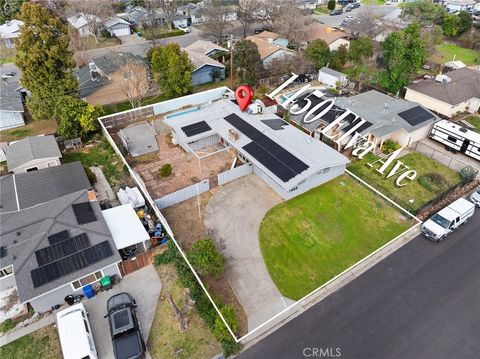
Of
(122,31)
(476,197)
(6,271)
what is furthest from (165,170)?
(122,31)

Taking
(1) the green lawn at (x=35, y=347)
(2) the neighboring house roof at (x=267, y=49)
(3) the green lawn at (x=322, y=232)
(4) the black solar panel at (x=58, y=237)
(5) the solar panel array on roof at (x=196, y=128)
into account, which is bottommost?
(1) the green lawn at (x=35, y=347)

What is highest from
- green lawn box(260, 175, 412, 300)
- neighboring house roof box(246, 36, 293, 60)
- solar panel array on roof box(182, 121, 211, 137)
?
neighboring house roof box(246, 36, 293, 60)

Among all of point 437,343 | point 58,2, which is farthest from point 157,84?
point 58,2

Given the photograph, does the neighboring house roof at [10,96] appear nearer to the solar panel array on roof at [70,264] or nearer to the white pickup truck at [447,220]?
the solar panel array on roof at [70,264]

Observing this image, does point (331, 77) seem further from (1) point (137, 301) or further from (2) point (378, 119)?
(1) point (137, 301)

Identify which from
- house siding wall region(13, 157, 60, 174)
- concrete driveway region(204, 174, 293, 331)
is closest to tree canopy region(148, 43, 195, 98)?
house siding wall region(13, 157, 60, 174)

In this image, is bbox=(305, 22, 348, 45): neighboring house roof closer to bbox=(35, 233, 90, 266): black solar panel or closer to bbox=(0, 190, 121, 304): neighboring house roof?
bbox=(0, 190, 121, 304): neighboring house roof

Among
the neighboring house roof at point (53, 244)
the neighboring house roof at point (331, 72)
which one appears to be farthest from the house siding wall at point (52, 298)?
the neighboring house roof at point (331, 72)
